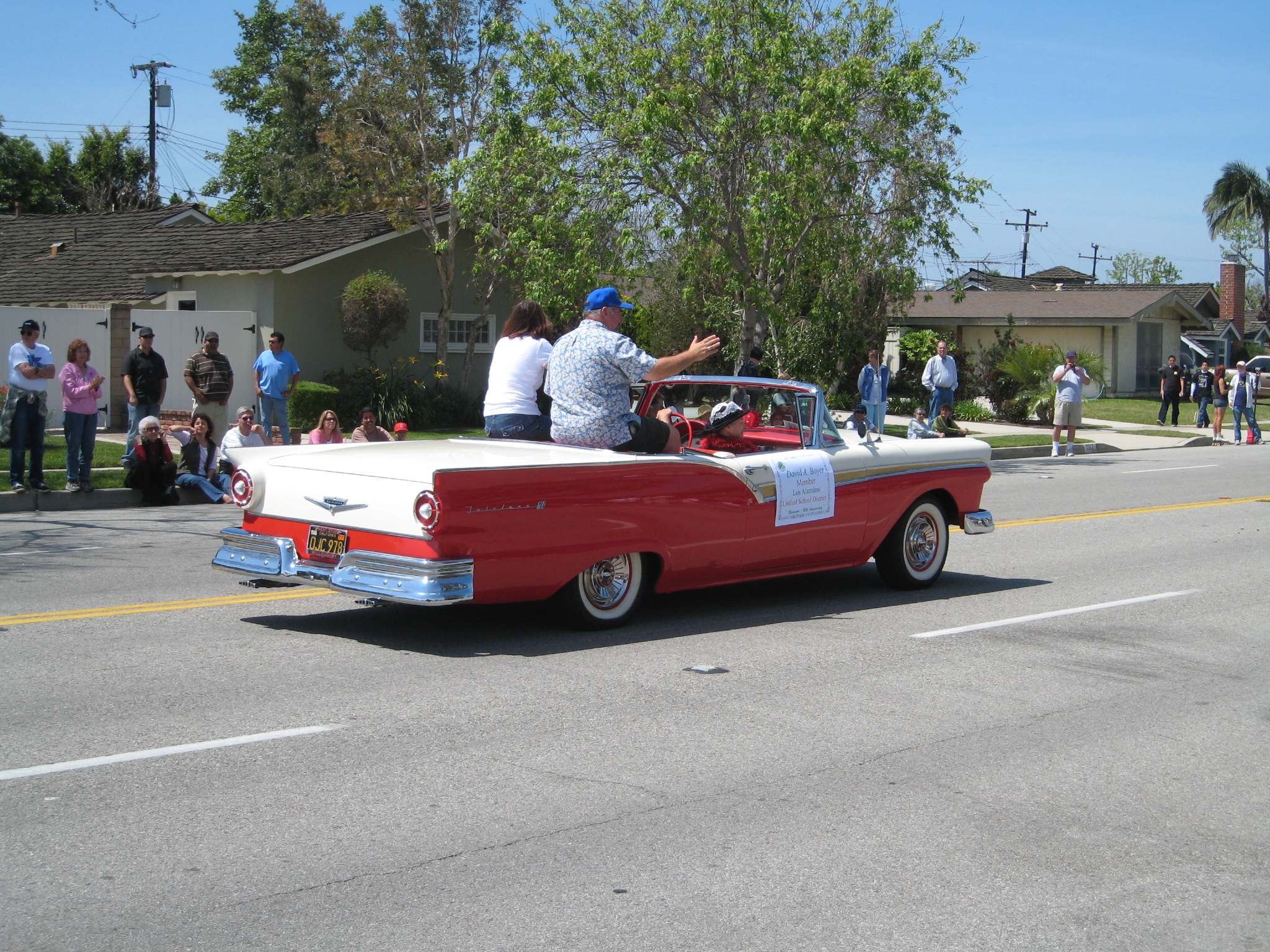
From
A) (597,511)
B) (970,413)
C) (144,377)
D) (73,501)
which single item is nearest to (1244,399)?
(970,413)

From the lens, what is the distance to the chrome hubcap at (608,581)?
7.14 m

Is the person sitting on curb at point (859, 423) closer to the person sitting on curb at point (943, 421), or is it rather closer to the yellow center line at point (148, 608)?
the yellow center line at point (148, 608)

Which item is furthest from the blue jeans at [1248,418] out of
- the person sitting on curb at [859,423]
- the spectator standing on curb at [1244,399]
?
the person sitting on curb at [859,423]

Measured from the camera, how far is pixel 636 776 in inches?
193

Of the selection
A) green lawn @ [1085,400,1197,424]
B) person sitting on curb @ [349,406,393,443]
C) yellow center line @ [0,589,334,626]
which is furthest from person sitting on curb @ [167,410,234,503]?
green lawn @ [1085,400,1197,424]

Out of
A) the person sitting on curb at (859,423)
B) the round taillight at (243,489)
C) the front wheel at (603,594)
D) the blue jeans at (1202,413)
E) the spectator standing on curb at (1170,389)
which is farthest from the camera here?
the spectator standing on curb at (1170,389)

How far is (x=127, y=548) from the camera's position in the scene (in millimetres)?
10398

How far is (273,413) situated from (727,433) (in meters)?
9.86

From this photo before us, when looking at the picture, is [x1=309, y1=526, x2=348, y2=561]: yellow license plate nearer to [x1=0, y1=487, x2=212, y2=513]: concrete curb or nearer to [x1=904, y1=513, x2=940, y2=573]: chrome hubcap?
[x1=904, y1=513, x2=940, y2=573]: chrome hubcap

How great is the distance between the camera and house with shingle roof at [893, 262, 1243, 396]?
41.3 m

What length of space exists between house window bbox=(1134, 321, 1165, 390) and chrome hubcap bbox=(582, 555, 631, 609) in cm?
4064

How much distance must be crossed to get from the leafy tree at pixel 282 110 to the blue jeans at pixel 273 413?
15720mm

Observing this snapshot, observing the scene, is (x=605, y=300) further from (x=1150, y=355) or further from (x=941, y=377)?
(x=1150, y=355)

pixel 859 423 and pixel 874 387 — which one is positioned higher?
pixel 874 387
